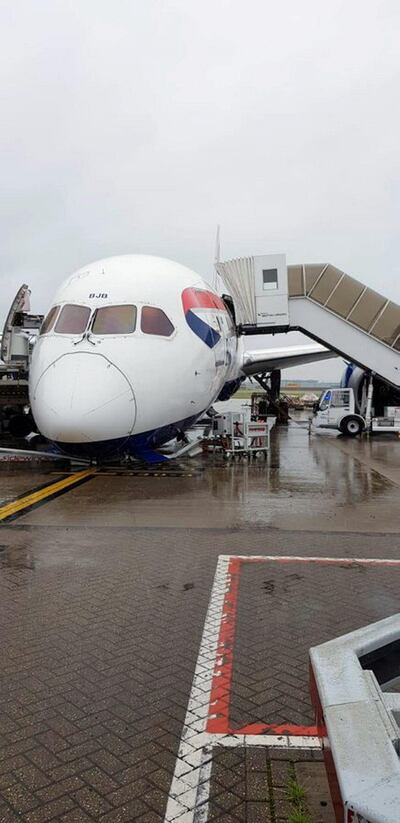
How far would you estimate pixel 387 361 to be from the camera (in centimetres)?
1864

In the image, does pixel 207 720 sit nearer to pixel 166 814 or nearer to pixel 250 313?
pixel 166 814

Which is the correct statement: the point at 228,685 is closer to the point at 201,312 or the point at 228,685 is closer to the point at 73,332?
the point at 73,332

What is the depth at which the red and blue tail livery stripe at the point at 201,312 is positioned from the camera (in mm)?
13492

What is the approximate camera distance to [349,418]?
24.1 meters

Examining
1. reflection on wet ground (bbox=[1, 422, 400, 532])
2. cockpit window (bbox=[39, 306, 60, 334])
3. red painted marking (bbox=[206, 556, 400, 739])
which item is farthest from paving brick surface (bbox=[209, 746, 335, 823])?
cockpit window (bbox=[39, 306, 60, 334])

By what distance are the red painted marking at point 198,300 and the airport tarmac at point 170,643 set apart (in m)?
5.02

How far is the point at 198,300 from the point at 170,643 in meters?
10.5

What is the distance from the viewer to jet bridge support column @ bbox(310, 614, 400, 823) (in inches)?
50.9

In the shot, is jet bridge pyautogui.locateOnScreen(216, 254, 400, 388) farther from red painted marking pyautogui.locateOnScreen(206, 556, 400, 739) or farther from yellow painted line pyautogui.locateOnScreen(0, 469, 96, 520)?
red painted marking pyautogui.locateOnScreen(206, 556, 400, 739)

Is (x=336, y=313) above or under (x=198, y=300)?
above

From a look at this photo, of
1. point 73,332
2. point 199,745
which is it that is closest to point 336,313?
point 73,332

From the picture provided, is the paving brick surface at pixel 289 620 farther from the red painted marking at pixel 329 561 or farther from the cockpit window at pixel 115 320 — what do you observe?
the cockpit window at pixel 115 320

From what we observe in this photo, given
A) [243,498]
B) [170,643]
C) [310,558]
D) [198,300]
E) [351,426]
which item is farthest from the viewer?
[351,426]

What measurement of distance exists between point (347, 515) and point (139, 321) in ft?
18.7
